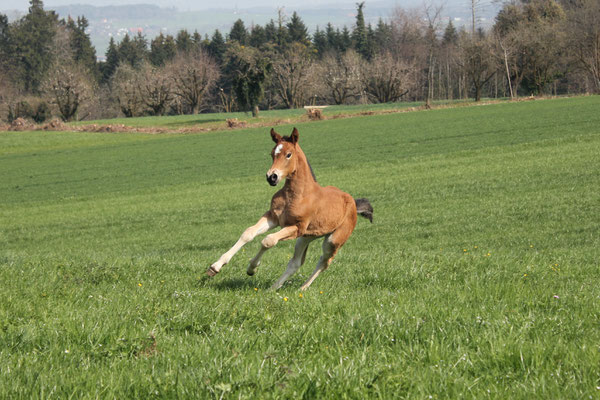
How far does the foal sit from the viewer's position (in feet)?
24.6

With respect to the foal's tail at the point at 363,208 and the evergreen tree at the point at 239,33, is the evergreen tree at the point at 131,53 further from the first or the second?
the foal's tail at the point at 363,208

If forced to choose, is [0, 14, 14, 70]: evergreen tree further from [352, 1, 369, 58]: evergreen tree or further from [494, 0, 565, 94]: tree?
[494, 0, 565, 94]: tree

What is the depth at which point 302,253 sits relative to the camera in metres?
8.55

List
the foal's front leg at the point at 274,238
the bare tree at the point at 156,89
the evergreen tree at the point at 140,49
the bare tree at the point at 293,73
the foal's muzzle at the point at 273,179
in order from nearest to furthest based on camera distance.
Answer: the foal's muzzle at the point at 273,179 < the foal's front leg at the point at 274,238 < the bare tree at the point at 156,89 < the bare tree at the point at 293,73 < the evergreen tree at the point at 140,49

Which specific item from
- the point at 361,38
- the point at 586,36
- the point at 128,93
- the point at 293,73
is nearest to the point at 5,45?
the point at 128,93

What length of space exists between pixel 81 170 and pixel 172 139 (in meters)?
20.7

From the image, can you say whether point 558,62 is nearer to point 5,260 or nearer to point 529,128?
point 529,128

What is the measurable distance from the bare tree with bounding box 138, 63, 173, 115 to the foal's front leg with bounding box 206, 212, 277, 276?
4403 inches

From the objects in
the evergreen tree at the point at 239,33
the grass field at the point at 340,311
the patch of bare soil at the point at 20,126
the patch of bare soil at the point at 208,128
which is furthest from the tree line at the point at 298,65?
the grass field at the point at 340,311

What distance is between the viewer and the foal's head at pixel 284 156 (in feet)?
24.4

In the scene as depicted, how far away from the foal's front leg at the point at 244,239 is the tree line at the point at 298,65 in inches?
3061

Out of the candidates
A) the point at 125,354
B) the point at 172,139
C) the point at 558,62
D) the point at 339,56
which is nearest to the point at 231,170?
the point at 172,139

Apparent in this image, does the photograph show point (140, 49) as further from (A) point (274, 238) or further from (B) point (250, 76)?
(A) point (274, 238)

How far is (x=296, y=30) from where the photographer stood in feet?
456
